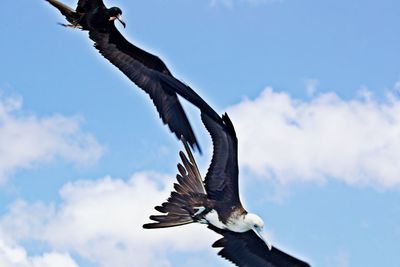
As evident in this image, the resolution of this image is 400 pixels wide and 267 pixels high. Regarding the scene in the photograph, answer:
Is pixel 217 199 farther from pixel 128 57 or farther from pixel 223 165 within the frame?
pixel 128 57

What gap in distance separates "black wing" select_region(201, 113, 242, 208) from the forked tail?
0.63 ft

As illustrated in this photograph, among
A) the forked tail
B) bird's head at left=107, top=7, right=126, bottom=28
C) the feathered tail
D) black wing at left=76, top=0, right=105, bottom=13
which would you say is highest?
bird's head at left=107, top=7, right=126, bottom=28

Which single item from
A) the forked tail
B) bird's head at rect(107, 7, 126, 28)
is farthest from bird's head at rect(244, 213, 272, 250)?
bird's head at rect(107, 7, 126, 28)

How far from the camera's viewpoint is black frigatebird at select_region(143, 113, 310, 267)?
10070 mm

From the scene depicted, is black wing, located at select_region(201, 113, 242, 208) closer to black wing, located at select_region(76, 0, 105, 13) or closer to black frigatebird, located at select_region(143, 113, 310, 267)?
black frigatebird, located at select_region(143, 113, 310, 267)

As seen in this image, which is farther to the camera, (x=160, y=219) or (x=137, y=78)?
(x=137, y=78)

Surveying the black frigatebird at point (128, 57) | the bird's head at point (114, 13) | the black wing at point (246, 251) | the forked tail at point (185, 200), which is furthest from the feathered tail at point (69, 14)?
the black wing at point (246, 251)

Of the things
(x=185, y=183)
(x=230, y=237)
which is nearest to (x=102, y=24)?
(x=185, y=183)

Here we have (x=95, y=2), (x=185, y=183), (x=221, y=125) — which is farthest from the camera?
(x=95, y=2)

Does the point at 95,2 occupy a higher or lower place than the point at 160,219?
higher

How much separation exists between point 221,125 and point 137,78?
7.76 ft

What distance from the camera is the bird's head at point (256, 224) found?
404 inches

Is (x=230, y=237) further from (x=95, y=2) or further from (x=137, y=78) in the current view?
(x=95, y=2)

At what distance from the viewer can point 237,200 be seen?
10422mm
